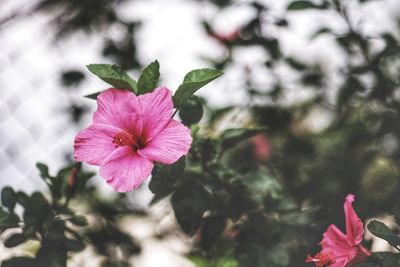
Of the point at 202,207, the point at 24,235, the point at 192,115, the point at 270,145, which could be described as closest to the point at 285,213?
the point at 202,207

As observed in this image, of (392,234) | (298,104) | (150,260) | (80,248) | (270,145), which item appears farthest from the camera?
(298,104)

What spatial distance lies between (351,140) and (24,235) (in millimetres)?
1315

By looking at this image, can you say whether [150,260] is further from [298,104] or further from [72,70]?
[298,104]

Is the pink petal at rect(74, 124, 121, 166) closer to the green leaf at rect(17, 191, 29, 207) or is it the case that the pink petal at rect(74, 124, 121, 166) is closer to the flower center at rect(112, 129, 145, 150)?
the flower center at rect(112, 129, 145, 150)

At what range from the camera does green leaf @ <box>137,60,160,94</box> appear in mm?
876

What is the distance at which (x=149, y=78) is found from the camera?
89 cm

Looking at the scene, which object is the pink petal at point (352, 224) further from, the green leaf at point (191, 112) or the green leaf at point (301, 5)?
the green leaf at point (301, 5)

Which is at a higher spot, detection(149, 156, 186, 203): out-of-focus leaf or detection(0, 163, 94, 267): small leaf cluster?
detection(149, 156, 186, 203): out-of-focus leaf

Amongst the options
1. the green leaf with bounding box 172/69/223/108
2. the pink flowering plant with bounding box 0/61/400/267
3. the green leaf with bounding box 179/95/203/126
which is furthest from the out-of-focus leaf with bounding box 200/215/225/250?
the green leaf with bounding box 172/69/223/108

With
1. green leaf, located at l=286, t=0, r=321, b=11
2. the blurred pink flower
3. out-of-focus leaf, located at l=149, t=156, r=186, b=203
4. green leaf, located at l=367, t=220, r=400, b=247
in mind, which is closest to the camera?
green leaf, located at l=367, t=220, r=400, b=247

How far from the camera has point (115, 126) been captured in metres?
0.92

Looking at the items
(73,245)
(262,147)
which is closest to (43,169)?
(73,245)

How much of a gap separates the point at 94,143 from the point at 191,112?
0.22 m

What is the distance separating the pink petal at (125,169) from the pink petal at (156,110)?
5 cm
